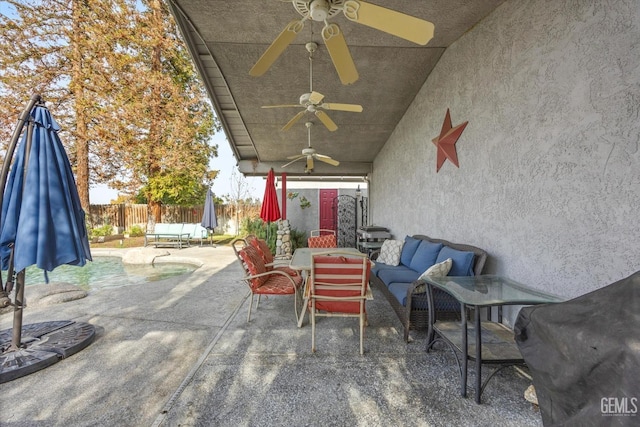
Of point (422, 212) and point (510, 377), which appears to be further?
point (422, 212)

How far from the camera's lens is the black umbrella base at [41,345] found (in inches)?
81.1

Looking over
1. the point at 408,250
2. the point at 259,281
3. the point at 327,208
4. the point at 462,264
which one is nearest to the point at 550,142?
the point at 462,264

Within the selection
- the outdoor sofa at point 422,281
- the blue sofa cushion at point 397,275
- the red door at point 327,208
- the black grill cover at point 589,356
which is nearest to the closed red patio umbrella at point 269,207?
the outdoor sofa at point 422,281

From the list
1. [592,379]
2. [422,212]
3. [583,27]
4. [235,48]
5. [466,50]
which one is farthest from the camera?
[422,212]

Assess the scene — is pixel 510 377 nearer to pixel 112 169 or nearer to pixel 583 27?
pixel 583 27

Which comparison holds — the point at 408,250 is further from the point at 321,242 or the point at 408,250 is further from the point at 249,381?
the point at 249,381

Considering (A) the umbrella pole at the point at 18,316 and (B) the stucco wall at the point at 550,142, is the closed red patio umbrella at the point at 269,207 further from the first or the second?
(A) the umbrella pole at the point at 18,316

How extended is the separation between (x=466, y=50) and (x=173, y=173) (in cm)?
1170

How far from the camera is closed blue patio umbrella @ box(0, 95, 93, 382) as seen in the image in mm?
2094

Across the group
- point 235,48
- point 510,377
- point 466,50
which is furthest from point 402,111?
point 510,377

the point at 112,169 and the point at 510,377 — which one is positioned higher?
the point at 112,169

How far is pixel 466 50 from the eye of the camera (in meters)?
3.24

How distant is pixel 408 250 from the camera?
4.23 metres
